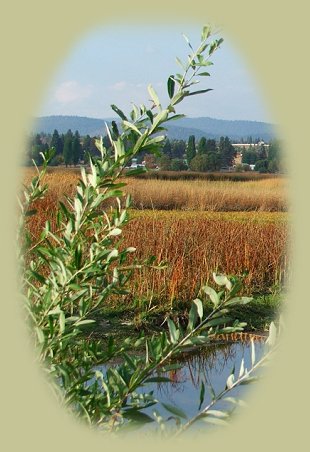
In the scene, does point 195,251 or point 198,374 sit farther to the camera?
point 195,251

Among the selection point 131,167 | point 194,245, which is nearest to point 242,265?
point 194,245

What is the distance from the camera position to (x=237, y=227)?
7.06m

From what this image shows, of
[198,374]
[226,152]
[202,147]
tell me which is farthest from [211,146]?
[198,374]

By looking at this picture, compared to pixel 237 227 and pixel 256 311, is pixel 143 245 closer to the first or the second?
pixel 256 311

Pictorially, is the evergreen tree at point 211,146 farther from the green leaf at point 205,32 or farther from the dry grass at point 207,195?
the green leaf at point 205,32

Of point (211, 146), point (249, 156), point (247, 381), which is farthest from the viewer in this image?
point (249, 156)

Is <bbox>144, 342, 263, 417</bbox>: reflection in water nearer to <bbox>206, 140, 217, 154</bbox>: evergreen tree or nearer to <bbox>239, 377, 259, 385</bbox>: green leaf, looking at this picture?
<bbox>239, 377, 259, 385</bbox>: green leaf

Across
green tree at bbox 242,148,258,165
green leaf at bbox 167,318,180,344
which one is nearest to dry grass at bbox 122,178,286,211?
green tree at bbox 242,148,258,165

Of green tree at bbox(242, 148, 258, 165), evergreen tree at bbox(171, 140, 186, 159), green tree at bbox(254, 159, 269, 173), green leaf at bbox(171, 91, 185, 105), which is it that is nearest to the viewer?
green leaf at bbox(171, 91, 185, 105)

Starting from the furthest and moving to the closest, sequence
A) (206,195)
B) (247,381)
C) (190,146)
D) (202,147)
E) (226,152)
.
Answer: (226,152) < (202,147) < (206,195) < (190,146) < (247,381)

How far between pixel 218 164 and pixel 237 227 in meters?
9.80

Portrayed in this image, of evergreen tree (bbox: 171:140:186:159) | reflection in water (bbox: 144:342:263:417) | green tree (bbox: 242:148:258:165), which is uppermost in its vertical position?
evergreen tree (bbox: 171:140:186:159)

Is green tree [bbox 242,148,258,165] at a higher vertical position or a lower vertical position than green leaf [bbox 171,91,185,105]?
lower

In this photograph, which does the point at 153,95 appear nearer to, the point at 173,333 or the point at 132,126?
the point at 132,126
